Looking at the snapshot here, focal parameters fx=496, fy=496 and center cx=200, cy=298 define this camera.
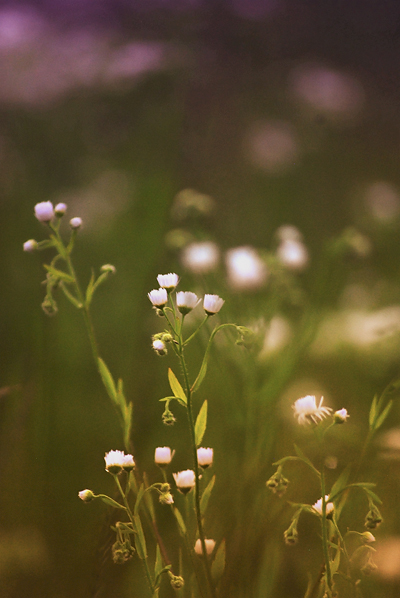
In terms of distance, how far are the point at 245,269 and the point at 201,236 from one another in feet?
0.25

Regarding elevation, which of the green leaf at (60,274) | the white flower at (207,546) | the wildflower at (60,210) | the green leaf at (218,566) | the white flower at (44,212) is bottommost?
the green leaf at (218,566)

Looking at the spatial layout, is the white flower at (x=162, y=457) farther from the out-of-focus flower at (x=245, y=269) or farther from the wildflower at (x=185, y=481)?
the out-of-focus flower at (x=245, y=269)

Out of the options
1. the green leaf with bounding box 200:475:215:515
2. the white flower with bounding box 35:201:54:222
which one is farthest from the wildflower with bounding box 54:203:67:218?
the green leaf with bounding box 200:475:215:515

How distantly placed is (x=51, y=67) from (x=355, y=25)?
1.45ft

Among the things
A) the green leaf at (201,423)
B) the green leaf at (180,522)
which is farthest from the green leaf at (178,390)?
the green leaf at (180,522)

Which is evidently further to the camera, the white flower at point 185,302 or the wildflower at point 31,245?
the wildflower at point 31,245

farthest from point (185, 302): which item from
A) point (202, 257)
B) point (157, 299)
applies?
point (202, 257)

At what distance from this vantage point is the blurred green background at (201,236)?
653 mm

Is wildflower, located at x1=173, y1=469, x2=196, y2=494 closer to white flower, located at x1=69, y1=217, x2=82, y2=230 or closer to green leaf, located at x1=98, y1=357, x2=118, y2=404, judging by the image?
green leaf, located at x1=98, y1=357, x2=118, y2=404

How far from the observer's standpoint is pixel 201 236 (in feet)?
2.29

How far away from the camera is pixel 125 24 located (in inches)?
28.5

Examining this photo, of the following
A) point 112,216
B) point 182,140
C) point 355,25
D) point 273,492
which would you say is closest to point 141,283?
point 112,216

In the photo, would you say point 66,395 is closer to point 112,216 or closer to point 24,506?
point 24,506

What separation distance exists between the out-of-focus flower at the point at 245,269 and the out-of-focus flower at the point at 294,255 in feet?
0.10
